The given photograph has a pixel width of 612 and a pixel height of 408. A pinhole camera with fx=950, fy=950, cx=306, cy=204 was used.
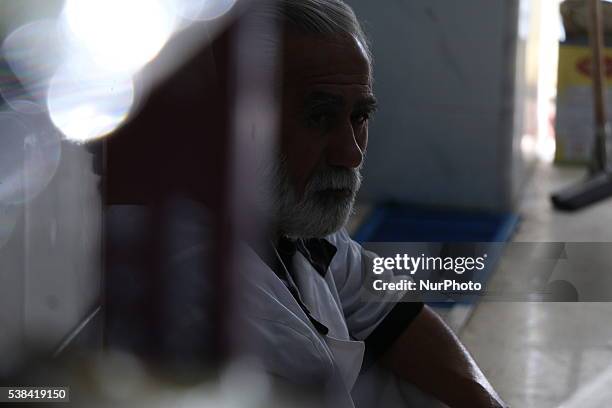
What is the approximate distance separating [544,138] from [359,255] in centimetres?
468

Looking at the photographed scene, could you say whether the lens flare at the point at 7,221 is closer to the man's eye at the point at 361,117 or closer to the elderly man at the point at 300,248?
the elderly man at the point at 300,248

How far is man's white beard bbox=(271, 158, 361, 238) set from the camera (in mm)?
1414

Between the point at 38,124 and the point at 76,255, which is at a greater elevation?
the point at 38,124

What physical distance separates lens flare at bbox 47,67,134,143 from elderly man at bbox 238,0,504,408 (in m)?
0.35

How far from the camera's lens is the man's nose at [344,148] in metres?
1.40

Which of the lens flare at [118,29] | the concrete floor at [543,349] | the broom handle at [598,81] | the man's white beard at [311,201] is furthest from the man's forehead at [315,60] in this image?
the broom handle at [598,81]

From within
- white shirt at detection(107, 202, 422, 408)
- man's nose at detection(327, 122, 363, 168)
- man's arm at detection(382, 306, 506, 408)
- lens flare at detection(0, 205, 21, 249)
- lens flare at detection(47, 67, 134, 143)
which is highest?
lens flare at detection(47, 67, 134, 143)

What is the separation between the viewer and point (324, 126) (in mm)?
1387

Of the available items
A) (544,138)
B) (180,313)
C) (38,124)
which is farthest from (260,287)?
(544,138)

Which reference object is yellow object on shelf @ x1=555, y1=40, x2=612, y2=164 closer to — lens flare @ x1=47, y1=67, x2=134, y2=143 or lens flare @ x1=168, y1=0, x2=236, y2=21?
lens flare @ x1=168, y1=0, x2=236, y2=21


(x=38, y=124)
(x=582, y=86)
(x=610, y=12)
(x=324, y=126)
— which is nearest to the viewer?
(x=38, y=124)

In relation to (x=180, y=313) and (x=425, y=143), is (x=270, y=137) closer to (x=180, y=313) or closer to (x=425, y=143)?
(x=180, y=313)

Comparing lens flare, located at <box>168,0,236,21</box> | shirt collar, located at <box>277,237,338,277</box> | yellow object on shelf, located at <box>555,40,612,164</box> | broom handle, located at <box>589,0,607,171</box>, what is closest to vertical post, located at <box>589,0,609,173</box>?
broom handle, located at <box>589,0,607,171</box>

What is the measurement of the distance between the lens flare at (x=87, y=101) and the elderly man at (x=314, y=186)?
353mm
